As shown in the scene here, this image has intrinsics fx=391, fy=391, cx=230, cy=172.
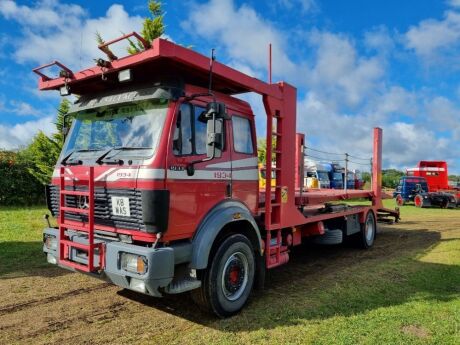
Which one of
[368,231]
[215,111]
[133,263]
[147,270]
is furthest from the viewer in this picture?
[368,231]

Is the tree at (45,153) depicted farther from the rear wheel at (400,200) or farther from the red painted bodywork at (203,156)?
the rear wheel at (400,200)

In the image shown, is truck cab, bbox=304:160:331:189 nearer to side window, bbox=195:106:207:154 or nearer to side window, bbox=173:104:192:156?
side window, bbox=195:106:207:154

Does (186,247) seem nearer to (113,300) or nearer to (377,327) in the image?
(113,300)

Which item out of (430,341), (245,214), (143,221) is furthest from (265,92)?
(430,341)

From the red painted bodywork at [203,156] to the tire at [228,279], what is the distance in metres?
0.52

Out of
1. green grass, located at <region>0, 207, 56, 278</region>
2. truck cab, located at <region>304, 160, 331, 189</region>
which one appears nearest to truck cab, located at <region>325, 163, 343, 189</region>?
truck cab, located at <region>304, 160, 331, 189</region>

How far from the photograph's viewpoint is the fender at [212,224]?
4.37 meters

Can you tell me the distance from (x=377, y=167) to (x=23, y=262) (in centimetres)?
857

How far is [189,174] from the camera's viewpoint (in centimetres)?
440

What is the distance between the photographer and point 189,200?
14.6ft

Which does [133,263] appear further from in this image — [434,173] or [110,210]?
[434,173]

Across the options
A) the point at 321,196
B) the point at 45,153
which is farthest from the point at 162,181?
the point at 45,153

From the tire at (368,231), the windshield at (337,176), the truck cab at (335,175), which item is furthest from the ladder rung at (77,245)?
the windshield at (337,176)

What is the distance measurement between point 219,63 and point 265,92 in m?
1.14
